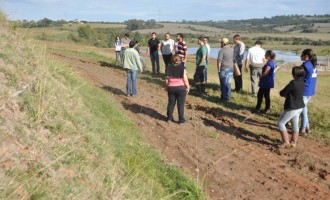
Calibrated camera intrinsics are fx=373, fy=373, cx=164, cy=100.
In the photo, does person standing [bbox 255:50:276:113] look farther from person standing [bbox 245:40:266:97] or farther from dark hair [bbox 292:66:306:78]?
dark hair [bbox 292:66:306:78]

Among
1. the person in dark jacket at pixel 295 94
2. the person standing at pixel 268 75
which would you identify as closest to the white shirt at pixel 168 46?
the person standing at pixel 268 75

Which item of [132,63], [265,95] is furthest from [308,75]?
[132,63]

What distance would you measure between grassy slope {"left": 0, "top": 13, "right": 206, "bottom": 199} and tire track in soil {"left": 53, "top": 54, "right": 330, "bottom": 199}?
636 millimetres

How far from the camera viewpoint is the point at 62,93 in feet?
23.0

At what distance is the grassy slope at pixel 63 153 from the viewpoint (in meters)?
3.67

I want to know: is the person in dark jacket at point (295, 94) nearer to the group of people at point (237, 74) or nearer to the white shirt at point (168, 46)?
the group of people at point (237, 74)

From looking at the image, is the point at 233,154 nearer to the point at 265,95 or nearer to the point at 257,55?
the point at 265,95

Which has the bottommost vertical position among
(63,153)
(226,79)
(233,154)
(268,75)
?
(233,154)

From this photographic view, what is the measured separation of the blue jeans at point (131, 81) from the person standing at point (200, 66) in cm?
233

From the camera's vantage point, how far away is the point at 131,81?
11.6 metres

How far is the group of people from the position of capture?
770 cm

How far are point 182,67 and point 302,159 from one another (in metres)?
3.33

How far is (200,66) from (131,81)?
255 cm

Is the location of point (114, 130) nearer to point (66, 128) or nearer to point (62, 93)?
point (62, 93)
